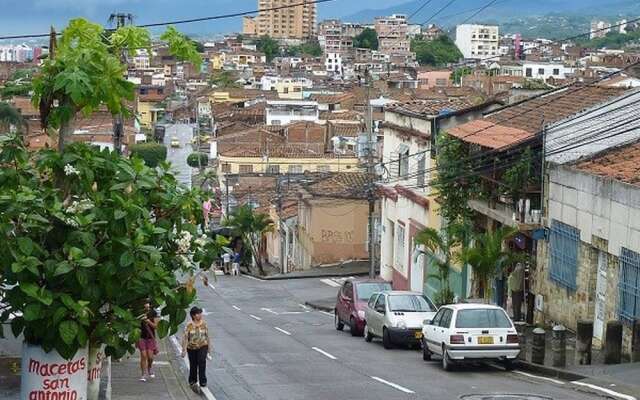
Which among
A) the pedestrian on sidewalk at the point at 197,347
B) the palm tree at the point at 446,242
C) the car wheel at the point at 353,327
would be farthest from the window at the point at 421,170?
the pedestrian on sidewalk at the point at 197,347

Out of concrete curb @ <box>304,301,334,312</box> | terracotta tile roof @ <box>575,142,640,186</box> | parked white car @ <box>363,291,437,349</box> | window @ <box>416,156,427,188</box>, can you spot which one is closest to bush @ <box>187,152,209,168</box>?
concrete curb @ <box>304,301,334,312</box>

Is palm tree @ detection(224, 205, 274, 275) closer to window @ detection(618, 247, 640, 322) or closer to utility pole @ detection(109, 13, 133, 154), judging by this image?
utility pole @ detection(109, 13, 133, 154)

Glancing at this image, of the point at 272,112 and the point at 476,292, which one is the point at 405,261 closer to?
the point at 476,292

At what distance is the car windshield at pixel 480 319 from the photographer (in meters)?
25.2

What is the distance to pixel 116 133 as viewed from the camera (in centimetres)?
3178

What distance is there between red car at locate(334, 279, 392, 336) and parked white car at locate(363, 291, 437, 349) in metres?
1.89

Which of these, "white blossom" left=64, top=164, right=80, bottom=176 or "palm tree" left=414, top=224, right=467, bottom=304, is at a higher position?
"white blossom" left=64, top=164, right=80, bottom=176

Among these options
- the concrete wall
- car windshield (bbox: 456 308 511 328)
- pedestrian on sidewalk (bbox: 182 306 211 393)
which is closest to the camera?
pedestrian on sidewalk (bbox: 182 306 211 393)

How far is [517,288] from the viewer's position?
1314 inches

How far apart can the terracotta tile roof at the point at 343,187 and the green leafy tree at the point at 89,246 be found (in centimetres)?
4486

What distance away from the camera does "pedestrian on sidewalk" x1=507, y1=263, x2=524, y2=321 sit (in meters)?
33.3

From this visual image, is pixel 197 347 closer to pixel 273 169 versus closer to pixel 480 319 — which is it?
pixel 480 319

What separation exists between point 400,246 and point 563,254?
19989mm

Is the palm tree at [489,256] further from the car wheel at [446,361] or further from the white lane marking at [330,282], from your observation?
the white lane marking at [330,282]
